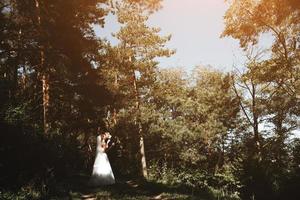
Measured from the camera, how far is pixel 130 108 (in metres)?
33.2

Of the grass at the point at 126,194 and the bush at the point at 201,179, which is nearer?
the grass at the point at 126,194

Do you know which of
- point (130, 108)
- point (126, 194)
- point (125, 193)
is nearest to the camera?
point (126, 194)

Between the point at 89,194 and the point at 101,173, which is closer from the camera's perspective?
the point at 89,194

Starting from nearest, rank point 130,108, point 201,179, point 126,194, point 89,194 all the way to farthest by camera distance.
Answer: point 126,194
point 89,194
point 201,179
point 130,108

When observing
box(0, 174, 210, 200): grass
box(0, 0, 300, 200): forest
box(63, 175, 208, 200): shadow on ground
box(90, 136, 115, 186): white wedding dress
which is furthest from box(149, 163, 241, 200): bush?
box(0, 174, 210, 200): grass

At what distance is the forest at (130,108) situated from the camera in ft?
54.1

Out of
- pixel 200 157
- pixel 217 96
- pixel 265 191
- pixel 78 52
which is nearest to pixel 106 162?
pixel 78 52

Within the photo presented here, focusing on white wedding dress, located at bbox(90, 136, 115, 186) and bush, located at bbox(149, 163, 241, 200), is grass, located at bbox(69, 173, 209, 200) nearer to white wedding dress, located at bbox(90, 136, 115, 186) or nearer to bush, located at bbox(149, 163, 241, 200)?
white wedding dress, located at bbox(90, 136, 115, 186)

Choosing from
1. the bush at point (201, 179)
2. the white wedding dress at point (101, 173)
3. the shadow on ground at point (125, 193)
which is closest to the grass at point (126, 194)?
the shadow on ground at point (125, 193)

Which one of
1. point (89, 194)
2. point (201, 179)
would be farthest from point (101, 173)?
point (201, 179)

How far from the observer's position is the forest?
1648 cm

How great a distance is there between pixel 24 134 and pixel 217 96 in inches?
1281

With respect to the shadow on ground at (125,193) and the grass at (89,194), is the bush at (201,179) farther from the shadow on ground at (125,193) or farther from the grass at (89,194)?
the grass at (89,194)

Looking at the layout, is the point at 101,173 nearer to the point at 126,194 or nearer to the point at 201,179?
the point at 126,194
